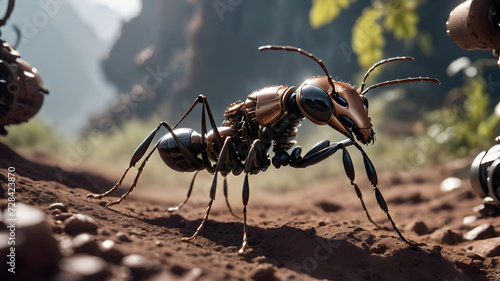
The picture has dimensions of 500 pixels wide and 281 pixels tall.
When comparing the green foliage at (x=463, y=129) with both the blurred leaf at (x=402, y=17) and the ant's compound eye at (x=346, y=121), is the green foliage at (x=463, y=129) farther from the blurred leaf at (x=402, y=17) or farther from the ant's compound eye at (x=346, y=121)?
the ant's compound eye at (x=346, y=121)

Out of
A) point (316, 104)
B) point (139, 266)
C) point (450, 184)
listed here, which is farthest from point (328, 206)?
point (139, 266)

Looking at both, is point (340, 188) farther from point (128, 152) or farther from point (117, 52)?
point (117, 52)

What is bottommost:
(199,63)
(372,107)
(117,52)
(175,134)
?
(175,134)

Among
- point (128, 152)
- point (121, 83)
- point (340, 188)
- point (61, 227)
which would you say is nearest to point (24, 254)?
point (61, 227)

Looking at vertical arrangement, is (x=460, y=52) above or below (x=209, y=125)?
above

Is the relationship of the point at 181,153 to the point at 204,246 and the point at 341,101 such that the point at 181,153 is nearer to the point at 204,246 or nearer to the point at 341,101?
the point at 204,246

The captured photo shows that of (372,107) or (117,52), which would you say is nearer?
(372,107)

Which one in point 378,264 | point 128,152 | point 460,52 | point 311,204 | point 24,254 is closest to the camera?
point 24,254

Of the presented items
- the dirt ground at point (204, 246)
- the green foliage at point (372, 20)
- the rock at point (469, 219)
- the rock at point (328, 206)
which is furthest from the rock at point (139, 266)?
the green foliage at point (372, 20)
